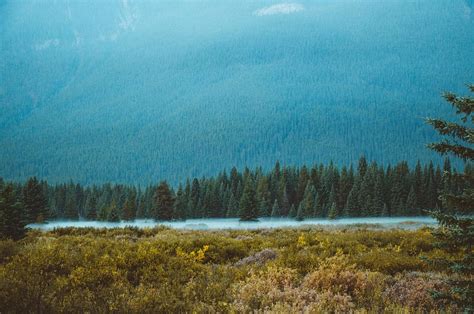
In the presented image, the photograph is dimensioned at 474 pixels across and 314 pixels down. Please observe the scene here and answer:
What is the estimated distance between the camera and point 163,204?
2773 inches

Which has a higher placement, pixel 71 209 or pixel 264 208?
pixel 71 209

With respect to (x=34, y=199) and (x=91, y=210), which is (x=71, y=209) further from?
(x=34, y=199)

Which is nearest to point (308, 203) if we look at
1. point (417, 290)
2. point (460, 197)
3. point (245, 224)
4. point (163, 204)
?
point (163, 204)

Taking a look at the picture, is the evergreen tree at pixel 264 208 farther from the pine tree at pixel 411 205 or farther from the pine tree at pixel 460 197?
the pine tree at pixel 460 197

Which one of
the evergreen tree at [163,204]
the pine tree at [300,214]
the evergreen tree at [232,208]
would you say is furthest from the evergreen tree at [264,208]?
the evergreen tree at [163,204]

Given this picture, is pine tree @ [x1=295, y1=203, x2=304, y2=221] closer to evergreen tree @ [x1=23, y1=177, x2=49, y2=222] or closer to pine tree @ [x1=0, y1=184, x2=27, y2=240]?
evergreen tree @ [x1=23, y1=177, x2=49, y2=222]

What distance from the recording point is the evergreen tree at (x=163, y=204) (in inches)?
2746

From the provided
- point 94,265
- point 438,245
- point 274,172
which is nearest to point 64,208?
point 274,172

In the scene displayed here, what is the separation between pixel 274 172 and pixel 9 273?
276 feet

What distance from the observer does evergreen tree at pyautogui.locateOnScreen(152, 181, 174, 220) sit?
69750mm

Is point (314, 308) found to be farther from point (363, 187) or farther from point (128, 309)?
point (363, 187)

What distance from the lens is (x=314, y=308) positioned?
349 inches

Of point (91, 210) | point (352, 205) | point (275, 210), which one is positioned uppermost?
point (91, 210)

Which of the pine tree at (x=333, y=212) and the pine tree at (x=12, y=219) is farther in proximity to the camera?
the pine tree at (x=333, y=212)
